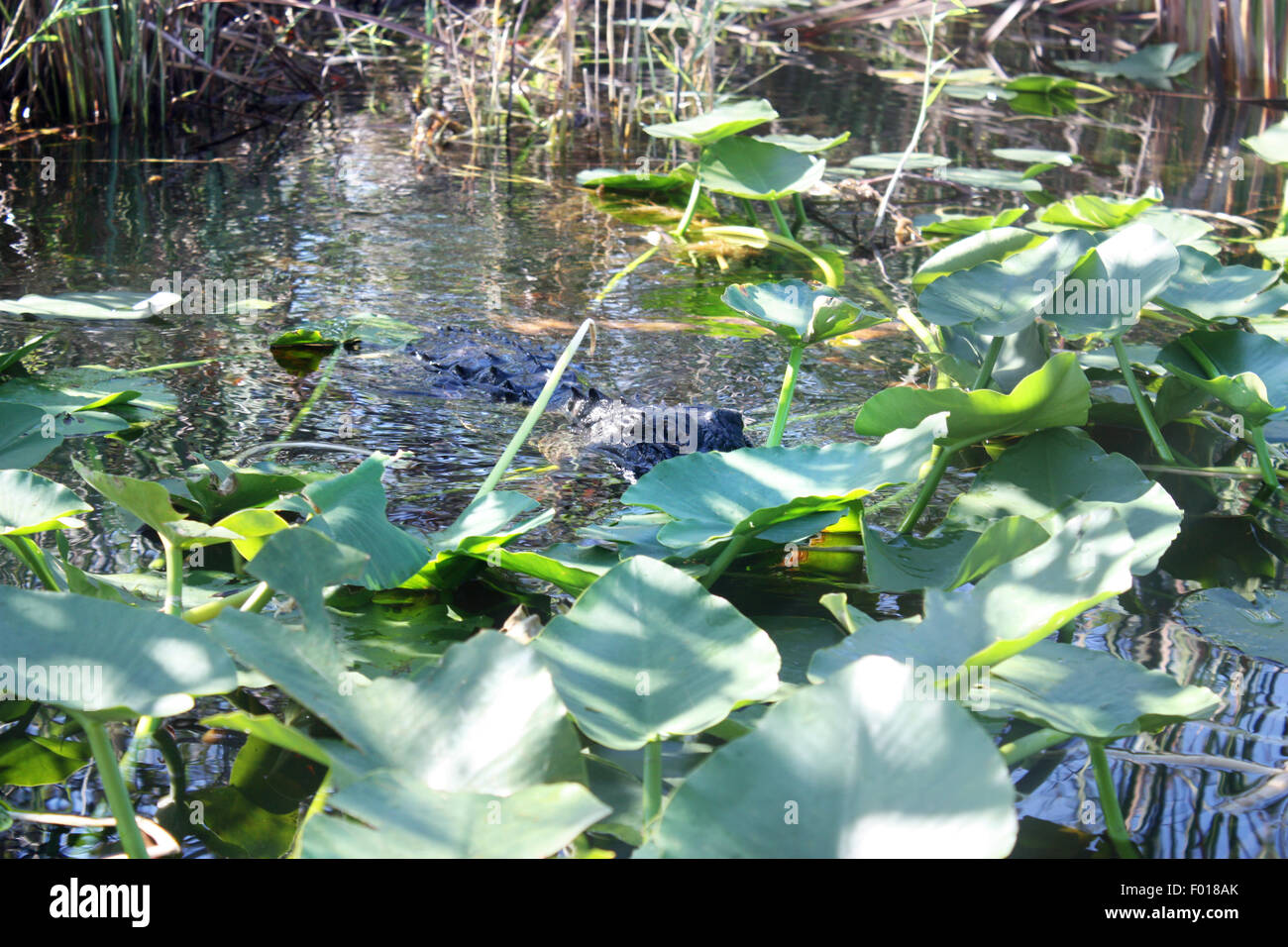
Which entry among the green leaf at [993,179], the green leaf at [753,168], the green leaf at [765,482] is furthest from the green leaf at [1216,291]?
the green leaf at [993,179]

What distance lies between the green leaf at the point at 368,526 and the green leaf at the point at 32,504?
0.71 ft

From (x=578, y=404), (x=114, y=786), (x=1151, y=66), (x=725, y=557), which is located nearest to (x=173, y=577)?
(x=114, y=786)

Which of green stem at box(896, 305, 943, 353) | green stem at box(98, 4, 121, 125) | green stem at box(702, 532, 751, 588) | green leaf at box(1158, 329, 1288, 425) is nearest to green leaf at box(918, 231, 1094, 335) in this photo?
green leaf at box(1158, 329, 1288, 425)

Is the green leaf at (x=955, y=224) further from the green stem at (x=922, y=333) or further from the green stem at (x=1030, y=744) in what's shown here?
the green stem at (x=1030, y=744)

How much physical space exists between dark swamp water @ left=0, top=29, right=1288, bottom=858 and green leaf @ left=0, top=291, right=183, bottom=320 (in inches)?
4.1

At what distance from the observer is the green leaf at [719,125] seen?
2.40 meters

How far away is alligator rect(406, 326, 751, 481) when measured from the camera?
1.77m

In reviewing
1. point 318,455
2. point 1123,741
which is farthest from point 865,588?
point 318,455

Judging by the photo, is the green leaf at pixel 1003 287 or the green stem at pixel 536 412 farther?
the green leaf at pixel 1003 287

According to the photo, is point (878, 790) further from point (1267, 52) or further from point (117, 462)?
point (1267, 52)

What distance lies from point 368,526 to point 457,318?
1.33m

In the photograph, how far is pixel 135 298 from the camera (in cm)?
204

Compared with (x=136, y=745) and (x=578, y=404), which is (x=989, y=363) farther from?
(x=136, y=745)
